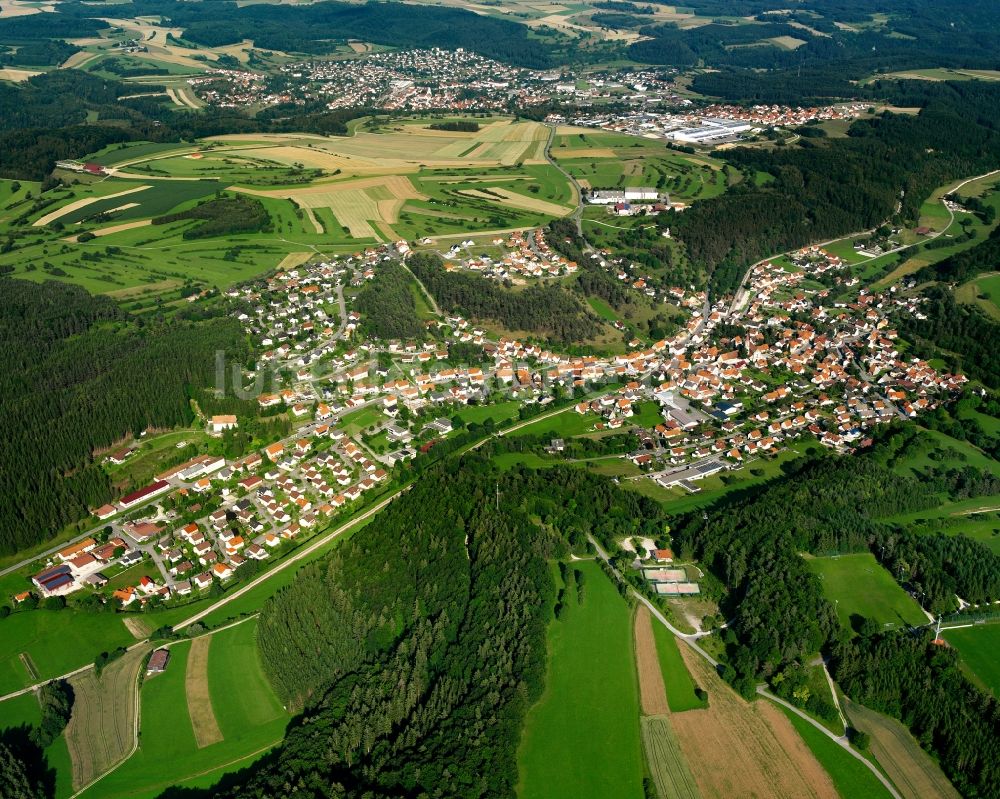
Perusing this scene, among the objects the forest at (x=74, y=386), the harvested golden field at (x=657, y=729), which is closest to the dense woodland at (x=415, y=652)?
the harvested golden field at (x=657, y=729)

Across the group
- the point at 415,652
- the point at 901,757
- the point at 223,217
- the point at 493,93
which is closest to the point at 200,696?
the point at 415,652

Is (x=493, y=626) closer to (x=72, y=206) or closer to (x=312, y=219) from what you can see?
(x=312, y=219)

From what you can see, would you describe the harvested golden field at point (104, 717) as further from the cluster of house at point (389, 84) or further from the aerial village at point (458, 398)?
the cluster of house at point (389, 84)

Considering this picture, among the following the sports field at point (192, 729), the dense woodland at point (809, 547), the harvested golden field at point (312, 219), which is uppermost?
the harvested golden field at point (312, 219)

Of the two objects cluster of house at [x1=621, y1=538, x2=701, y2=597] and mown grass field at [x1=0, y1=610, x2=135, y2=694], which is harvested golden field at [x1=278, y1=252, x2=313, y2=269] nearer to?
mown grass field at [x1=0, y1=610, x2=135, y2=694]

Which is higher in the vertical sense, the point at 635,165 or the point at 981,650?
the point at 635,165

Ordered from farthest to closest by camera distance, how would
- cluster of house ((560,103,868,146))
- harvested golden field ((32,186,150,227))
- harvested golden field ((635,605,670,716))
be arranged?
1. cluster of house ((560,103,868,146))
2. harvested golden field ((32,186,150,227))
3. harvested golden field ((635,605,670,716))

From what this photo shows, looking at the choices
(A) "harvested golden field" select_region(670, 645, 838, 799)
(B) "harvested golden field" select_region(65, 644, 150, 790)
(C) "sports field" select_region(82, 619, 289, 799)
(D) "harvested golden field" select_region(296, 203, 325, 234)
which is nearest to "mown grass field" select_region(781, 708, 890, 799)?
(A) "harvested golden field" select_region(670, 645, 838, 799)
